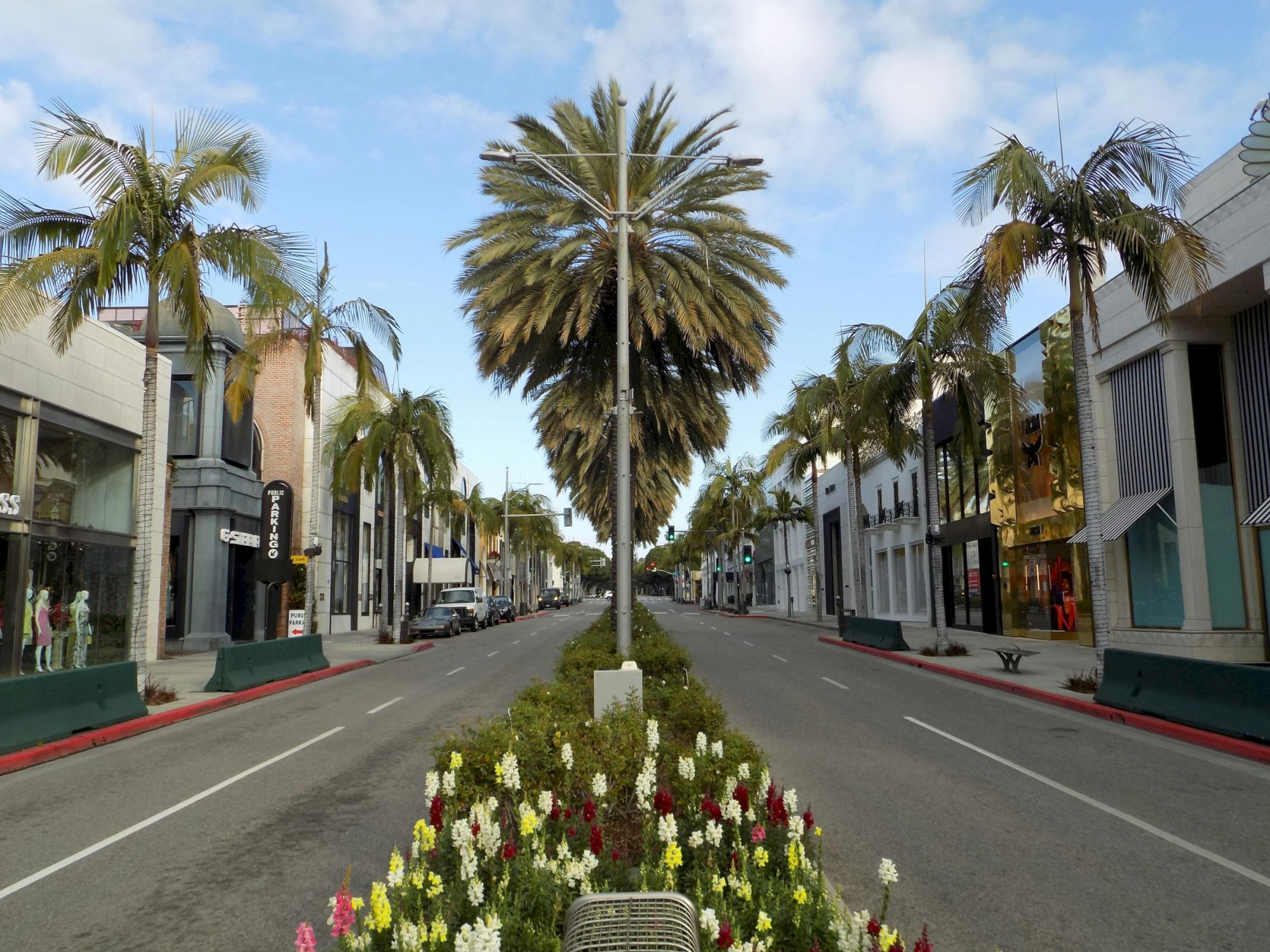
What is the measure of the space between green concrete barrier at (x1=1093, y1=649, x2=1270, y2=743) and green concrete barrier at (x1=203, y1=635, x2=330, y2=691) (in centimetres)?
1504

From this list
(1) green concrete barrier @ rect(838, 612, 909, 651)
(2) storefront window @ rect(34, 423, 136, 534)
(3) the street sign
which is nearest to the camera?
(2) storefront window @ rect(34, 423, 136, 534)

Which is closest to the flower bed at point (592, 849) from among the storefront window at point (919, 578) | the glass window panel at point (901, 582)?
the storefront window at point (919, 578)

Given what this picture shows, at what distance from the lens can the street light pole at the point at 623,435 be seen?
12.5 m

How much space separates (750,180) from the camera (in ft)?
60.8

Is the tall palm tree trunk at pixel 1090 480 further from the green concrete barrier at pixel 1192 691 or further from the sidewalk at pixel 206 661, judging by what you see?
the sidewalk at pixel 206 661

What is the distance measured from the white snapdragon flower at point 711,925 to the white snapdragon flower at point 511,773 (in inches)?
67.6

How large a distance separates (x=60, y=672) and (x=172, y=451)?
1954 cm

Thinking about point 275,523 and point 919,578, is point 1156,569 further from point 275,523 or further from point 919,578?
point 275,523

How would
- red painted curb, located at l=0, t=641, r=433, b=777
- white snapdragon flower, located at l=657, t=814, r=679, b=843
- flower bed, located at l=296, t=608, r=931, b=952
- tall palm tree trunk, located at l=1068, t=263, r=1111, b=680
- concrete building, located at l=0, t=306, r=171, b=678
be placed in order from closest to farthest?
flower bed, located at l=296, t=608, r=931, b=952 < white snapdragon flower, located at l=657, t=814, r=679, b=843 < red painted curb, located at l=0, t=641, r=433, b=777 < tall palm tree trunk, located at l=1068, t=263, r=1111, b=680 < concrete building, located at l=0, t=306, r=171, b=678

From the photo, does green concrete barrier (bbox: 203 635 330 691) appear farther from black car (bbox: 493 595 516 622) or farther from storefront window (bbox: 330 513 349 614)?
black car (bbox: 493 595 516 622)

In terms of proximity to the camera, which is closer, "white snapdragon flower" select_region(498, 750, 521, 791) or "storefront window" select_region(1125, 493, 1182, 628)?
"white snapdragon flower" select_region(498, 750, 521, 791)

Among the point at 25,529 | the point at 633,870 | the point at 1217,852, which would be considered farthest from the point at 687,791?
the point at 25,529

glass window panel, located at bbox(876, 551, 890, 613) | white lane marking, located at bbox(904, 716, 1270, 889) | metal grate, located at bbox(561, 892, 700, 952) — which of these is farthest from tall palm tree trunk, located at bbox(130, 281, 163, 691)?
glass window panel, located at bbox(876, 551, 890, 613)

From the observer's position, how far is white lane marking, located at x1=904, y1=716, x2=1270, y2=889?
245 inches
